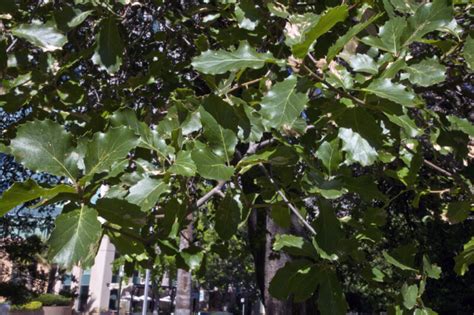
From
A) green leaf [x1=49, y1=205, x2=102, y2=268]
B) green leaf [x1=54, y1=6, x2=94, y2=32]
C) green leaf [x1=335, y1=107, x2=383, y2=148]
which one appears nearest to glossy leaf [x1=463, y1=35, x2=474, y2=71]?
green leaf [x1=335, y1=107, x2=383, y2=148]

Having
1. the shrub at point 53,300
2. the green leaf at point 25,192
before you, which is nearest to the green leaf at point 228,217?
the green leaf at point 25,192

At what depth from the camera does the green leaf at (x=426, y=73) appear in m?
2.04

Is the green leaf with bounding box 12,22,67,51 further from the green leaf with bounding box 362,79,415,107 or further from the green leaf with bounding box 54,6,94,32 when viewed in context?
the green leaf with bounding box 362,79,415,107

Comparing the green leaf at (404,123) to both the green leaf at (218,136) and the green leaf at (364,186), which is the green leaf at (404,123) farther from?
the green leaf at (218,136)

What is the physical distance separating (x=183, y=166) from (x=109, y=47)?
1.01 metres

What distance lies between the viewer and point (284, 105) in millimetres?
1833

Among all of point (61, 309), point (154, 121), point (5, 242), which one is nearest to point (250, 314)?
point (61, 309)

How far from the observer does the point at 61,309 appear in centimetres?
2828

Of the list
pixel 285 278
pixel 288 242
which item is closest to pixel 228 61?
pixel 288 242

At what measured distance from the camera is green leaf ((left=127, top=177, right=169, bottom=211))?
6.11 ft

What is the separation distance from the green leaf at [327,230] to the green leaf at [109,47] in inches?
51.0

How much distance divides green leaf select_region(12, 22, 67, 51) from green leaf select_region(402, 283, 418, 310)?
1881mm

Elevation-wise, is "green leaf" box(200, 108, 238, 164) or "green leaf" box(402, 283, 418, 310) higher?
"green leaf" box(200, 108, 238, 164)

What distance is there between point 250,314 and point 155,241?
145 ft
